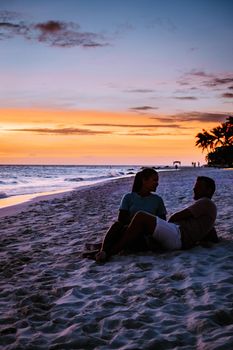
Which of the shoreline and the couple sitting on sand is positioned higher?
the couple sitting on sand

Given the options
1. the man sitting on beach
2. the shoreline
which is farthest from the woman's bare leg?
the shoreline

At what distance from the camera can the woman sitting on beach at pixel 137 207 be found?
19.0 ft

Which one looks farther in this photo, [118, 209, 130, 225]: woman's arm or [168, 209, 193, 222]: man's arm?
[118, 209, 130, 225]: woman's arm

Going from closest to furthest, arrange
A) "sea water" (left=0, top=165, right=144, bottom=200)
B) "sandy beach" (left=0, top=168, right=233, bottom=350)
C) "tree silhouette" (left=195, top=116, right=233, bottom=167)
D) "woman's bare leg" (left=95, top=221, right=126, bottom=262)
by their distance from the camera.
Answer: "sandy beach" (left=0, top=168, right=233, bottom=350) → "woman's bare leg" (left=95, top=221, right=126, bottom=262) → "sea water" (left=0, top=165, right=144, bottom=200) → "tree silhouette" (left=195, top=116, right=233, bottom=167)

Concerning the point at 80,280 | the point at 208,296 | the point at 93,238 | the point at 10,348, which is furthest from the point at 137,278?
the point at 93,238

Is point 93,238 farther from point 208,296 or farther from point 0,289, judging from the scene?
point 208,296

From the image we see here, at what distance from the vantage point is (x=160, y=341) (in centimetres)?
312

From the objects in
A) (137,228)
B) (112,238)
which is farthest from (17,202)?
(137,228)

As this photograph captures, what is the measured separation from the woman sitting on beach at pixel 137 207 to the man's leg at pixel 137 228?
12 cm

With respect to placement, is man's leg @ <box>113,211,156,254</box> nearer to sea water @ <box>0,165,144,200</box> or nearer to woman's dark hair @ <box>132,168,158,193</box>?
woman's dark hair @ <box>132,168,158,193</box>

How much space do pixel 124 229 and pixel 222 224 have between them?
2.95 meters

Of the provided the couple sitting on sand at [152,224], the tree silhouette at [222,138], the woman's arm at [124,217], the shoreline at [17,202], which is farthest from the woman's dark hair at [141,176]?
the tree silhouette at [222,138]

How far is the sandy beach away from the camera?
3223mm

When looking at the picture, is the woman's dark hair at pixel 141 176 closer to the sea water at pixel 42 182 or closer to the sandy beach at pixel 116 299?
the sandy beach at pixel 116 299
